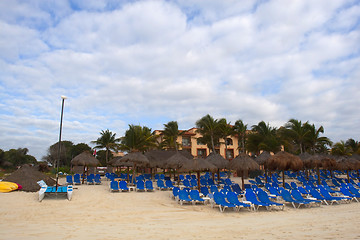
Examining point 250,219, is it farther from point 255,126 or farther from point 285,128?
point 255,126

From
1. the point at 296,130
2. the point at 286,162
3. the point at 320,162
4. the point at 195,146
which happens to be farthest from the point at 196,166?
the point at 195,146

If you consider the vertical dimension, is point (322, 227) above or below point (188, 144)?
below

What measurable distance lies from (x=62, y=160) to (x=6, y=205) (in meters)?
48.6

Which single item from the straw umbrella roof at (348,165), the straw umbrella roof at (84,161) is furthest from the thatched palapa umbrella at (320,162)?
the straw umbrella roof at (84,161)

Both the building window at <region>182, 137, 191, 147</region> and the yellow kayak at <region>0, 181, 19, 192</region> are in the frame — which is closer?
the yellow kayak at <region>0, 181, 19, 192</region>

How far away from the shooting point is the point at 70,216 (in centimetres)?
796

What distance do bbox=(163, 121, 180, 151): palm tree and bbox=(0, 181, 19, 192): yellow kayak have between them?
1011 inches

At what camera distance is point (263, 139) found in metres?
32.8

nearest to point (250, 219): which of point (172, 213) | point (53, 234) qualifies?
point (172, 213)

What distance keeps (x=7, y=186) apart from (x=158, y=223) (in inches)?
443

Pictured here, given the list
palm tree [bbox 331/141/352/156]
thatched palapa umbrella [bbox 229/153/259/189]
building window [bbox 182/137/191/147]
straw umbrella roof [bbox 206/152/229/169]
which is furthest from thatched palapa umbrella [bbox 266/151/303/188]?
building window [bbox 182/137/191/147]

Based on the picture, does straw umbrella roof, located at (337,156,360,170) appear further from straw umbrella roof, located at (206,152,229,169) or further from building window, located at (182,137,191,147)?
building window, located at (182,137,191,147)

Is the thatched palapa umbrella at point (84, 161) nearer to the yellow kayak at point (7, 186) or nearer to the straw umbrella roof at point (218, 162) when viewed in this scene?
the yellow kayak at point (7, 186)

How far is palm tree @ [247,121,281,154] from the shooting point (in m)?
30.6
